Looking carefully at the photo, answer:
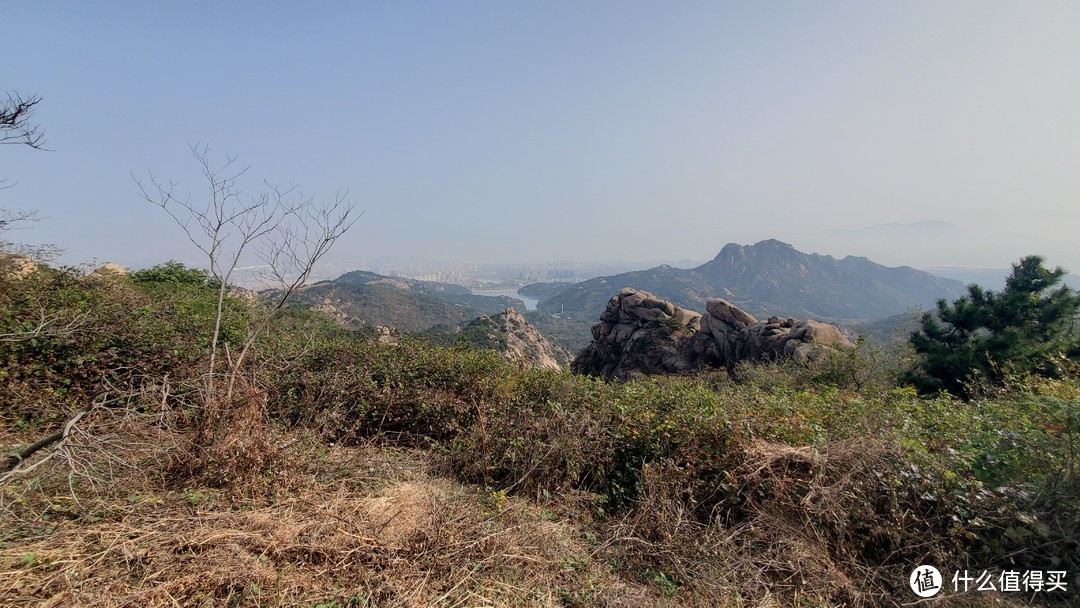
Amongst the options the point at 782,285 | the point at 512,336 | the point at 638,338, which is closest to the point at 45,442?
the point at 638,338

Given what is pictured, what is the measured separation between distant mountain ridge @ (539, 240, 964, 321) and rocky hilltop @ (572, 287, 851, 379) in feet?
241

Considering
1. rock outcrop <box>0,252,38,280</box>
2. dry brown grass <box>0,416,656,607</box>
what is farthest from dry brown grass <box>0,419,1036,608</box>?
rock outcrop <box>0,252,38,280</box>

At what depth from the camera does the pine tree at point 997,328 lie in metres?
13.3

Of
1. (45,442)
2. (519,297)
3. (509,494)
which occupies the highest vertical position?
(45,442)

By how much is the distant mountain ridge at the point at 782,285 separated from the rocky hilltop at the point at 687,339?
7341cm

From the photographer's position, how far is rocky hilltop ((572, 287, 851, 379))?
64.4 feet

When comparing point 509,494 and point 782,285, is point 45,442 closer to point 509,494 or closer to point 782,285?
point 509,494

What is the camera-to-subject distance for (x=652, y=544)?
356 centimetres

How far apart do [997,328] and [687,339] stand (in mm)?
13840

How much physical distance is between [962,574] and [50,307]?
1166 centimetres

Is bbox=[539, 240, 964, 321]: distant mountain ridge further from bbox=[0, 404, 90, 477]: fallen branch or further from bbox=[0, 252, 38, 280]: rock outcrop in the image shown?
bbox=[0, 404, 90, 477]: fallen branch

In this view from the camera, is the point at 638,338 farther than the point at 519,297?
No

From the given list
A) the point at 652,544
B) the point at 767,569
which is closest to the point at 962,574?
the point at 767,569

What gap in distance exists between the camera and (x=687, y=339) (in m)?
26.2
